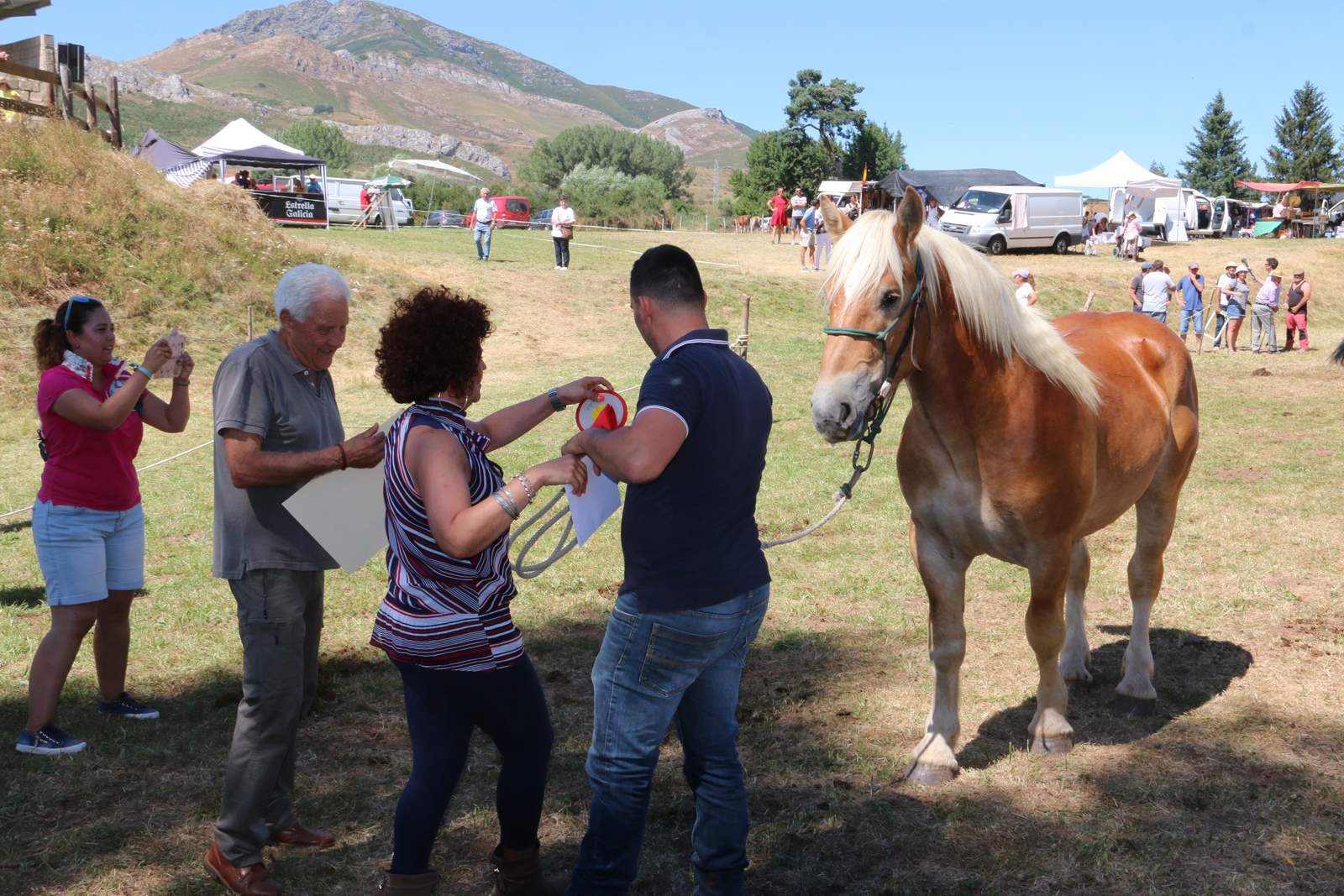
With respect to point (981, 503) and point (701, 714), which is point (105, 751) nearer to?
point (701, 714)

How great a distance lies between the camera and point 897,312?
377cm

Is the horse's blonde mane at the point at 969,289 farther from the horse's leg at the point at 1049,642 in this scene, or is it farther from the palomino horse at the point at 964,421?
the horse's leg at the point at 1049,642

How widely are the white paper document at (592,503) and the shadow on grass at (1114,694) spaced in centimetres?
235

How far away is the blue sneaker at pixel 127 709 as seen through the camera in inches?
196

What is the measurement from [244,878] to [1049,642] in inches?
126

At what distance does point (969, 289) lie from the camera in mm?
4004

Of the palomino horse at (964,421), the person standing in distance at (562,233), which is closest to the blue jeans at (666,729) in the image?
the palomino horse at (964,421)

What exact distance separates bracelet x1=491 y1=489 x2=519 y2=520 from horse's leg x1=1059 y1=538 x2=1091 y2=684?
3.65 m

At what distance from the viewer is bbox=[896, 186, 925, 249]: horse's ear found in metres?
3.71

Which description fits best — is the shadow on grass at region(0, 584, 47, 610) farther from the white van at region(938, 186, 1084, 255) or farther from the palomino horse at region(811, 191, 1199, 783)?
the white van at region(938, 186, 1084, 255)

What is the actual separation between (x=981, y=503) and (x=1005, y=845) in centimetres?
127

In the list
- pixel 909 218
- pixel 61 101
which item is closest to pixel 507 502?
pixel 909 218

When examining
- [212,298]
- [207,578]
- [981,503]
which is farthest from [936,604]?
[212,298]

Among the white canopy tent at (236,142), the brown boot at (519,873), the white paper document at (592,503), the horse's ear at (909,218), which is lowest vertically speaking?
the brown boot at (519,873)
